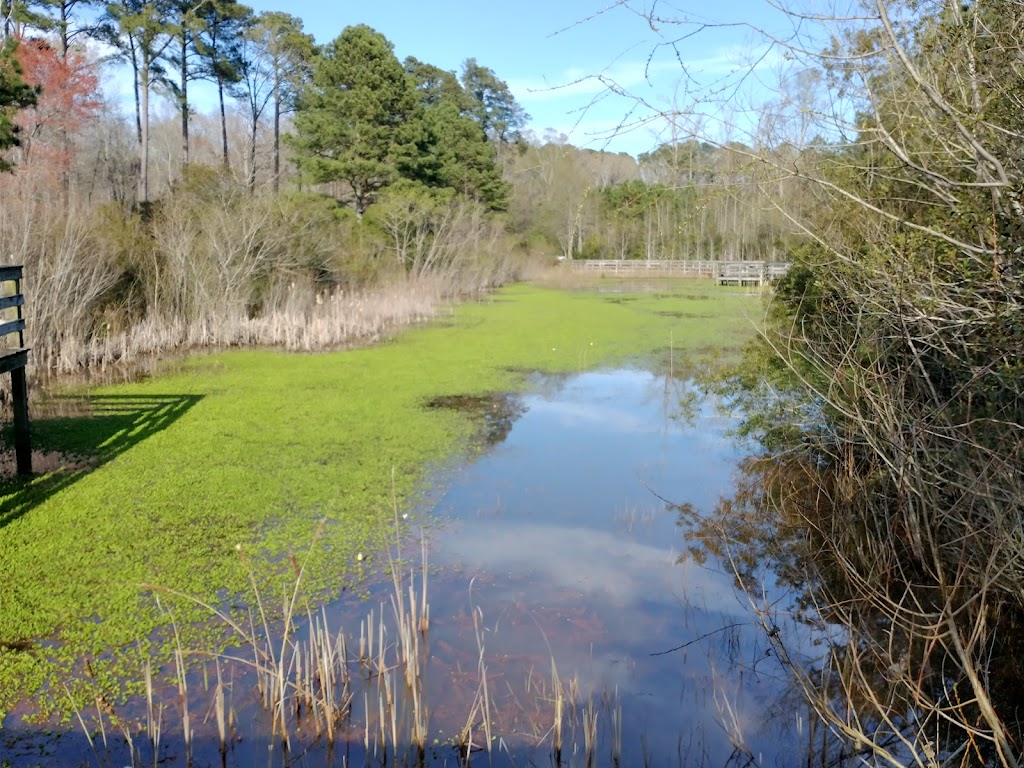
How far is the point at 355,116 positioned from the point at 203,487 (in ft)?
75.0

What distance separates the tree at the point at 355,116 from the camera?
27.3m

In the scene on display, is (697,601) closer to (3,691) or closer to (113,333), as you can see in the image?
(3,691)

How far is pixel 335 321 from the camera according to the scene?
53.3 ft

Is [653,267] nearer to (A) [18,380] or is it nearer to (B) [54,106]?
(B) [54,106]

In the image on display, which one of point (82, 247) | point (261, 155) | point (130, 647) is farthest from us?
point (261, 155)

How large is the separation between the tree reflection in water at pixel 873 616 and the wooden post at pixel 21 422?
5.28 meters

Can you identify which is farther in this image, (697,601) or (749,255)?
(749,255)

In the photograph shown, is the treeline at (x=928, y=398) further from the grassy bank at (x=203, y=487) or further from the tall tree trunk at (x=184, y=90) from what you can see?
the tall tree trunk at (x=184, y=90)

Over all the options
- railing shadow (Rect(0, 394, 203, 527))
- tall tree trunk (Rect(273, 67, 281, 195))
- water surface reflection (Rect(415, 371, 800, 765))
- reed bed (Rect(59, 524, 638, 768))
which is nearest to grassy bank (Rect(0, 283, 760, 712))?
railing shadow (Rect(0, 394, 203, 527))

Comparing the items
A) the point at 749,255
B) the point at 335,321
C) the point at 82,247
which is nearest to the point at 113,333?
the point at 82,247

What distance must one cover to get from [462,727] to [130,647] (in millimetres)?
1827

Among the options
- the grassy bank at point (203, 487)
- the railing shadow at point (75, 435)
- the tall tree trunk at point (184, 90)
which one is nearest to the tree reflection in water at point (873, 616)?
the grassy bank at point (203, 487)

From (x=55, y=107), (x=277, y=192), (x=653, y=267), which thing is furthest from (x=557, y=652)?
(x=653, y=267)

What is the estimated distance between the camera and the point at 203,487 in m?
6.96
